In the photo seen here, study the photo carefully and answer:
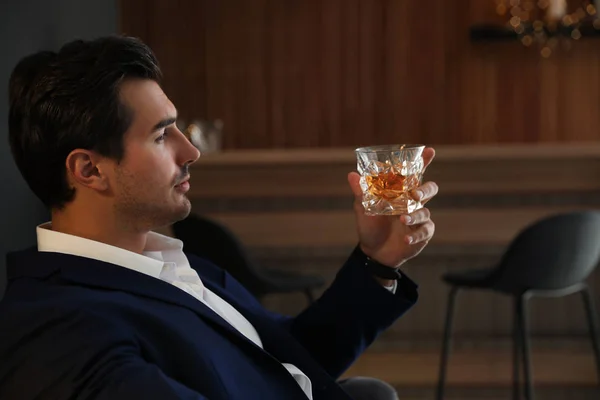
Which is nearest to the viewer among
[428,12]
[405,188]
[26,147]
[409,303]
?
[26,147]

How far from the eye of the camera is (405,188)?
1.57 meters

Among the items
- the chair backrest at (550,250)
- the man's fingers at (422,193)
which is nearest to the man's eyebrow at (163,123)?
the man's fingers at (422,193)

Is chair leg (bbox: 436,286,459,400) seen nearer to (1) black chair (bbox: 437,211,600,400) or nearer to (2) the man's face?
(1) black chair (bbox: 437,211,600,400)

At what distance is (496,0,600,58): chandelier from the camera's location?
474cm

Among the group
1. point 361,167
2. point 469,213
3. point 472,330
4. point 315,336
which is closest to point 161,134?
point 361,167

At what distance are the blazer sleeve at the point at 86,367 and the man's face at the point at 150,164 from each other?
293 millimetres

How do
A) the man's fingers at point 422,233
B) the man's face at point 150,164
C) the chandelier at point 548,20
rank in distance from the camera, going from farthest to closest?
the chandelier at point 548,20 → the man's fingers at point 422,233 → the man's face at point 150,164

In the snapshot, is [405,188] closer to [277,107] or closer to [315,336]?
[315,336]

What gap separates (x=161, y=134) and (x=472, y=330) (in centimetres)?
301

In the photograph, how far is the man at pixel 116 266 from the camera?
47.4 inches

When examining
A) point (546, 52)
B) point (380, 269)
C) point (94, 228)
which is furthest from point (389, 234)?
point (546, 52)

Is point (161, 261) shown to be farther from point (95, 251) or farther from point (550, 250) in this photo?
point (550, 250)

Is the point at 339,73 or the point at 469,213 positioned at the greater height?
the point at 339,73

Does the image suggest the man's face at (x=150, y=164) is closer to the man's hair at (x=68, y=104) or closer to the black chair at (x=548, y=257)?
the man's hair at (x=68, y=104)
